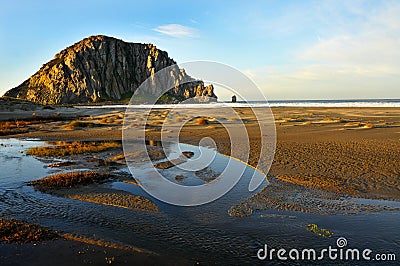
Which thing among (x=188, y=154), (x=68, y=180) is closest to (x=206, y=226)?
(x=68, y=180)

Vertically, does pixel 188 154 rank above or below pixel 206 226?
above

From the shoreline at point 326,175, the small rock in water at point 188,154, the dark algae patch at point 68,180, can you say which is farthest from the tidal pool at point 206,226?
the small rock in water at point 188,154

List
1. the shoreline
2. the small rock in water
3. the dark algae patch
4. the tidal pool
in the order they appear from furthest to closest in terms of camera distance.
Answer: the small rock in water → the dark algae patch → the shoreline → the tidal pool

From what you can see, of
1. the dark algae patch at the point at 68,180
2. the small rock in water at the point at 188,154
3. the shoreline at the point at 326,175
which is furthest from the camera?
the small rock in water at the point at 188,154

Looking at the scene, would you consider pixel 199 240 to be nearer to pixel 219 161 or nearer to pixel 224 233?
pixel 224 233

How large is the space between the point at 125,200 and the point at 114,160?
10.3 m

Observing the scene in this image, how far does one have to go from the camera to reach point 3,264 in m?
8.55

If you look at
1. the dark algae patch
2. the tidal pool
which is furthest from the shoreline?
the dark algae patch

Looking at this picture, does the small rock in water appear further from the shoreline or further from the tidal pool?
the tidal pool

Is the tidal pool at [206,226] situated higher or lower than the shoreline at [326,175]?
lower

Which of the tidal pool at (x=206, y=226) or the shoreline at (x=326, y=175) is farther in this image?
the shoreline at (x=326, y=175)

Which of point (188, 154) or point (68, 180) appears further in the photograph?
point (188, 154)

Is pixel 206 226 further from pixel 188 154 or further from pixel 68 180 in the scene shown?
pixel 188 154

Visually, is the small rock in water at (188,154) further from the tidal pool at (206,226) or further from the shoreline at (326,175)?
the tidal pool at (206,226)
